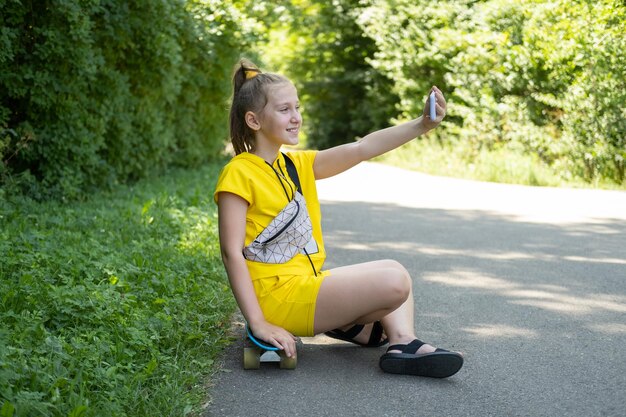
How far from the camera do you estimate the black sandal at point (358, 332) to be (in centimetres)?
438

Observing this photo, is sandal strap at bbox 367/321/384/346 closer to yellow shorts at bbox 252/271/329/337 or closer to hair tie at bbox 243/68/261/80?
yellow shorts at bbox 252/271/329/337

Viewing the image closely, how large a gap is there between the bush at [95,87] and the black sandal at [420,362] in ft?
15.6

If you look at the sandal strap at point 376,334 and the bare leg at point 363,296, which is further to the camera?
the sandal strap at point 376,334

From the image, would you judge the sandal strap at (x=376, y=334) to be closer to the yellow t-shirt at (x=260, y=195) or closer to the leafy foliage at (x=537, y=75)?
the yellow t-shirt at (x=260, y=195)

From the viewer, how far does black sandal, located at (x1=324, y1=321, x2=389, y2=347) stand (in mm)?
4379

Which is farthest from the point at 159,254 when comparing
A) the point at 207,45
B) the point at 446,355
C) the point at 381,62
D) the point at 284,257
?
the point at 381,62

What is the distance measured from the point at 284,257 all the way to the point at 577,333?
1.81 metres

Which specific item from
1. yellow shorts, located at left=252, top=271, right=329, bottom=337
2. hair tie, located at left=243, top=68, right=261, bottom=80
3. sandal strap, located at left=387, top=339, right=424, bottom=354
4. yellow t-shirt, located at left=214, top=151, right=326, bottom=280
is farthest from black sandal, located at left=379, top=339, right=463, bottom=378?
hair tie, located at left=243, top=68, right=261, bottom=80

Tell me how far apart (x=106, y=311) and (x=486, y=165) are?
10448 mm

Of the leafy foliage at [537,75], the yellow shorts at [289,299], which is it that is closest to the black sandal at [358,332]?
the yellow shorts at [289,299]

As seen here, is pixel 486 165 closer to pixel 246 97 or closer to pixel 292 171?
pixel 292 171

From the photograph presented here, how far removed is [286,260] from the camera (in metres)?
4.16

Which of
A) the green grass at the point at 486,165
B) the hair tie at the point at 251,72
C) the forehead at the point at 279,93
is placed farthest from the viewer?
the green grass at the point at 486,165

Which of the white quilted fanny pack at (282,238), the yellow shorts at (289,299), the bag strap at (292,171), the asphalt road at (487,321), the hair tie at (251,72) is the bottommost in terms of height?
the asphalt road at (487,321)
